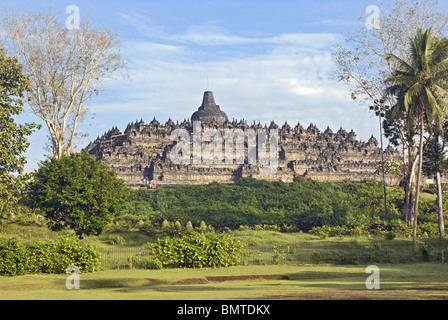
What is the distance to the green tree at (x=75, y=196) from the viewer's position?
33.7m

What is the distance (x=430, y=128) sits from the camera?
108ft

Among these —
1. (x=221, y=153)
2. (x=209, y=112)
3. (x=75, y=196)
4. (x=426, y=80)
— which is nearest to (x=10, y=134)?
Result: (x=75, y=196)

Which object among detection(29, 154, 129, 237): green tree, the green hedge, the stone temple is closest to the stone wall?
the stone temple

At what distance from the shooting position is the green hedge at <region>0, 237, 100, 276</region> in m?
21.1

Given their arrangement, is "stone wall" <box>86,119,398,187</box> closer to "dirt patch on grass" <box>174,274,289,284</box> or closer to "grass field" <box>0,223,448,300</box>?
"grass field" <box>0,223,448,300</box>

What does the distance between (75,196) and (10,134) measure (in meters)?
5.69

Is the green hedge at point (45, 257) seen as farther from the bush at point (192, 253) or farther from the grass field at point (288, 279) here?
the bush at point (192, 253)

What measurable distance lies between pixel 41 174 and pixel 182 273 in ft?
62.2

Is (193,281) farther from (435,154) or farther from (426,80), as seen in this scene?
(435,154)

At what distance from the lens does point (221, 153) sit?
88.6 meters

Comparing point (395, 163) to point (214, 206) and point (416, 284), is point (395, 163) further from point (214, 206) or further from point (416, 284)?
point (416, 284)

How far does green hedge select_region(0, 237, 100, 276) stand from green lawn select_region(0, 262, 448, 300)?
117 cm

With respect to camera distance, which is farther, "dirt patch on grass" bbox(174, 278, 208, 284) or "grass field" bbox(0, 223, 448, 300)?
"dirt patch on grass" bbox(174, 278, 208, 284)
